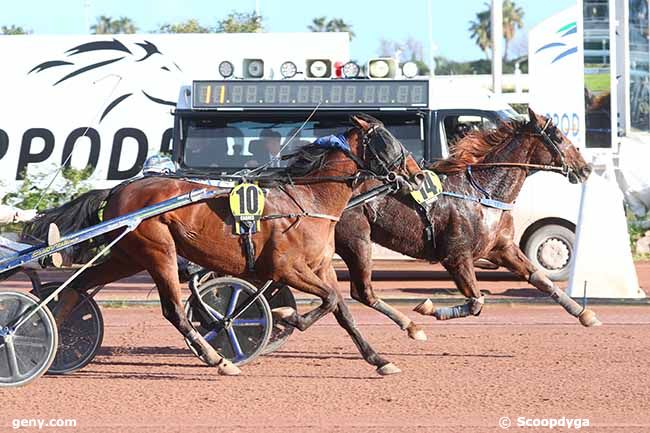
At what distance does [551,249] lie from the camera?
14438 millimetres

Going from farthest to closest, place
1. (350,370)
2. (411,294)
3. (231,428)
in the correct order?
(411,294), (350,370), (231,428)

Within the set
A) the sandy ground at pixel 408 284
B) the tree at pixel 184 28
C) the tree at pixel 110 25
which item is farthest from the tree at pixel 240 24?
the tree at pixel 110 25

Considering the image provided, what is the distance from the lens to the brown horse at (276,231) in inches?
338

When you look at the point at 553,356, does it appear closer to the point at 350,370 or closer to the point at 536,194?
the point at 350,370

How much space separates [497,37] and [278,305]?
1507 cm

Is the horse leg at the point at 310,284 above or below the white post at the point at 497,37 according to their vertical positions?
below

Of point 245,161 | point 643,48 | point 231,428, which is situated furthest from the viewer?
point 643,48

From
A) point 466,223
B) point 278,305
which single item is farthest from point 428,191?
point 278,305

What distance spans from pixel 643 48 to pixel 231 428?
29481 millimetres

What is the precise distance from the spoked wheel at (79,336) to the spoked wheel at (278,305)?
135 cm

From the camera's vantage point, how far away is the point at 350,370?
913cm

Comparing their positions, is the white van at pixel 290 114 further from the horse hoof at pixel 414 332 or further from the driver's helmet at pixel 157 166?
the horse hoof at pixel 414 332

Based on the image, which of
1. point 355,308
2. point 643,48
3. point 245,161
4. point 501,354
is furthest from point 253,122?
point 643,48

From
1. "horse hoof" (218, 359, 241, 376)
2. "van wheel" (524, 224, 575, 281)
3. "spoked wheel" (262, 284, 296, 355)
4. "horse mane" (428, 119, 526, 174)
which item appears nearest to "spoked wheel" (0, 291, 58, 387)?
"horse hoof" (218, 359, 241, 376)
